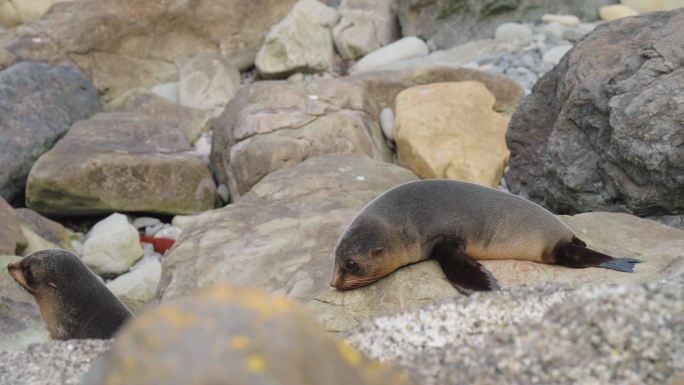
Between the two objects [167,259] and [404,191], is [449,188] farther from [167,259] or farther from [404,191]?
[167,259]

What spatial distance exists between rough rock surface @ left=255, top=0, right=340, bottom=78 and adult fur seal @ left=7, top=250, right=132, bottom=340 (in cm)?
831

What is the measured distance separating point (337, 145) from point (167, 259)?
3.34m

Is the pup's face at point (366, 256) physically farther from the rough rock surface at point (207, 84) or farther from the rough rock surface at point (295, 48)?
the rough rock surface at point (295, 48)

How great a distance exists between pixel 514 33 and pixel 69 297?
30.2 feet

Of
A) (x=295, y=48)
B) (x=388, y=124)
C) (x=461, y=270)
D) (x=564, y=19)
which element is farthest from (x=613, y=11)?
(x=461, y=270)

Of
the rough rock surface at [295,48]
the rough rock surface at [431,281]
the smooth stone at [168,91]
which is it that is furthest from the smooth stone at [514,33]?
the rough rock surface at [431,281]

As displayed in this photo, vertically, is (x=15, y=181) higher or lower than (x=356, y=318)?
lower

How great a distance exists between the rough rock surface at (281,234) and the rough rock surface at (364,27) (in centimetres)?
670

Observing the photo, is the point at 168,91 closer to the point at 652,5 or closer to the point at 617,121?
the point at 652,5

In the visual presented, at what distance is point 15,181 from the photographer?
10367 mm

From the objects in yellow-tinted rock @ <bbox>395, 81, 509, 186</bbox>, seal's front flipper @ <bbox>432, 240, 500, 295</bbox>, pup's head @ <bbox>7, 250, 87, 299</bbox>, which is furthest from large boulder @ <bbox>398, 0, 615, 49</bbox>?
pup's head @ <bbox>7, 250, 87, 299</bbox>

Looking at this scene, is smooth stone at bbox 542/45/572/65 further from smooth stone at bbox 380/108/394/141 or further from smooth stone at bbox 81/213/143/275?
smooth stone at bbox 81/213/143/275

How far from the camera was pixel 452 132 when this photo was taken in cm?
948

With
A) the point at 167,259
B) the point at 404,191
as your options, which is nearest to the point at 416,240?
the point at 404,191
